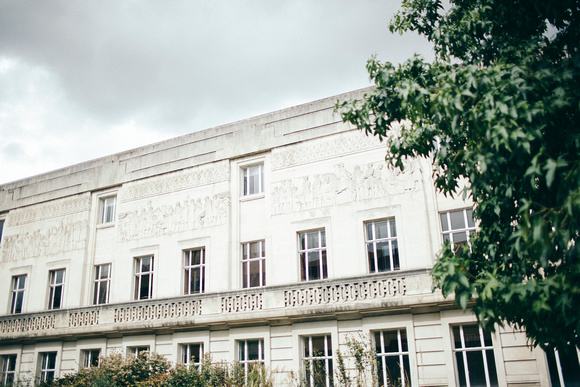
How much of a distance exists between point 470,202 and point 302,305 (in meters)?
6.63

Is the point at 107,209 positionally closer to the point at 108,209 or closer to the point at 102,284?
the point at 108,209

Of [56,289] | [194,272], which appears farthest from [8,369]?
[194,272]

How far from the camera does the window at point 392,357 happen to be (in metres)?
16.1

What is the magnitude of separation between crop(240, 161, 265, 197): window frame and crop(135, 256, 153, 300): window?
206 inches

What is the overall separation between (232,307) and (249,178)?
17.7 ft

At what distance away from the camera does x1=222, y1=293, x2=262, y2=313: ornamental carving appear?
18.6 meters

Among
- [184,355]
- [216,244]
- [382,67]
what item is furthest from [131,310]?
[382,67]

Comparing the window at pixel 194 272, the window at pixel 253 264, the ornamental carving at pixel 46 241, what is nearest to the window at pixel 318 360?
the window at pixel 253 264

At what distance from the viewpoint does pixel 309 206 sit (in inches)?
757

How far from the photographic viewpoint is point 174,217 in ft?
72.2

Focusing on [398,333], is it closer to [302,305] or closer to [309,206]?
[302,305]

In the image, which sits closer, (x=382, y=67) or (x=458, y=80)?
(x=458, y=80)

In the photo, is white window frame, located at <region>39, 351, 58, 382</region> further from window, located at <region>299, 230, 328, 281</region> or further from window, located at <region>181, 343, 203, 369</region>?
window, located at <region>299, 230, 328, 281</region>

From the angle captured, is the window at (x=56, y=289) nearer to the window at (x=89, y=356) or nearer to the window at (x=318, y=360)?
the window at (x=89, y=356)
